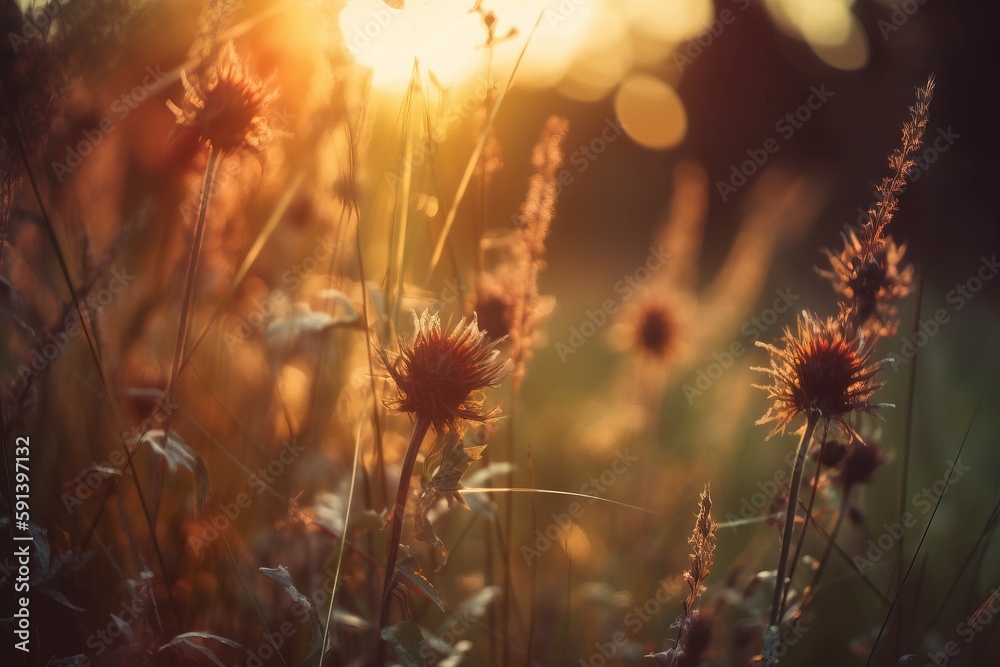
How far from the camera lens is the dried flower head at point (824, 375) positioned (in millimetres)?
1093

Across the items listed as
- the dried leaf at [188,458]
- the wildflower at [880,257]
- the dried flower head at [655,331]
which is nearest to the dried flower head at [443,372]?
the dried leaf at [188,458]

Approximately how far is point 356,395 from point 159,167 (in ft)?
3.65

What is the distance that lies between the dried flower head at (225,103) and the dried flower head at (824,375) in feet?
3.15

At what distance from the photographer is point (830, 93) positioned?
8.07 meters

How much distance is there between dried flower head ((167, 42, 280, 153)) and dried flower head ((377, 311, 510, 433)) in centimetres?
49

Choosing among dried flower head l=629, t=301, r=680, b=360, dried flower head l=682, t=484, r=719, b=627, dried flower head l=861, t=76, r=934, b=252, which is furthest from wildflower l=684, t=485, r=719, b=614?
dried flower head l=629, t=301, r=680, b=360

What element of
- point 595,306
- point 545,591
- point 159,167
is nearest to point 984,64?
point 595,306

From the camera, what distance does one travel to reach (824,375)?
110 centimetres

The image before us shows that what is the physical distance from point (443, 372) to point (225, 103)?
626mm

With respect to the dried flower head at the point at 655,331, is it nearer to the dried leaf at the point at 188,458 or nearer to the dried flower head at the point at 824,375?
the dried flower head at the point at 824,375

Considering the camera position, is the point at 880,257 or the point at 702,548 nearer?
the point at 702,548

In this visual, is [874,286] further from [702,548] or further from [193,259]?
[193,259]

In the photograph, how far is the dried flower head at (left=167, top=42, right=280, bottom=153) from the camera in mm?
1216

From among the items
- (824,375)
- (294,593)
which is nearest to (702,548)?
(824,375)
